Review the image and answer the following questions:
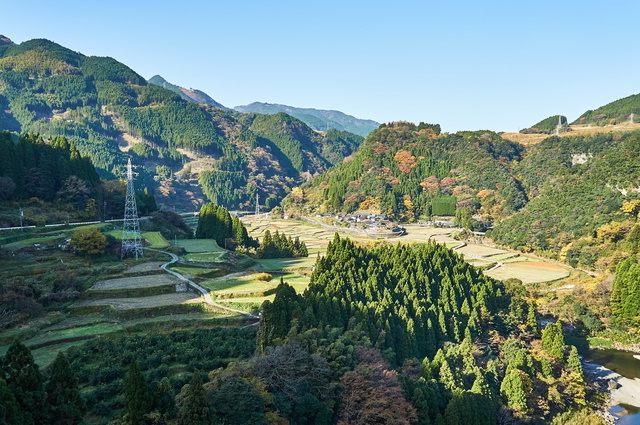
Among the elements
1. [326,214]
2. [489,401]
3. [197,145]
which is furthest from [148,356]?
[197,145]

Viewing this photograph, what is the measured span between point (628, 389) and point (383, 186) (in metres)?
84.9

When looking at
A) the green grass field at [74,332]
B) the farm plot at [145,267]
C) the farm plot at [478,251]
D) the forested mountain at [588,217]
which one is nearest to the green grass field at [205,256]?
the farm plot at [145,267]

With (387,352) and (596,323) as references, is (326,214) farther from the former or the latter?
(387,352)

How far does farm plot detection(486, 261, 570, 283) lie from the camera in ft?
204

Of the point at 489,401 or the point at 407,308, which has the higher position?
the point at 407,308

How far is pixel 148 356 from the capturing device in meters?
26.3

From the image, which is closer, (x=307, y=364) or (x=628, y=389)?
(x=307, y=364)

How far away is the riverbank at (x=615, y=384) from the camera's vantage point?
37750 millimetres

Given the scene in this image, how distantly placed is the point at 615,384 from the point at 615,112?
148 metres

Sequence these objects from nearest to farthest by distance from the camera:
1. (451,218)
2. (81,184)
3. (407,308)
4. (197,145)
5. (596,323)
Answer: (407,308) < (596,323) < (81,184) < (451,218) < (197,145)

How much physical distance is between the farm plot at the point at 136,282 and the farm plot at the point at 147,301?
1.67 metres

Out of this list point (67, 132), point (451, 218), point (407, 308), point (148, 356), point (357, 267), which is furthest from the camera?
point (67, 132)

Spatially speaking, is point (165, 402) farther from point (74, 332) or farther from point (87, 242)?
point (87, 242)

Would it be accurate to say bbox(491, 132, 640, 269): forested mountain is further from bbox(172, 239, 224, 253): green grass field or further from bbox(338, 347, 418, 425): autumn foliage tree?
bbox(172, 239, 224, 253): green grass field
